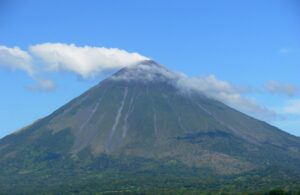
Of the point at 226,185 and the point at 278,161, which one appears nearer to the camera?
the point at 226,185

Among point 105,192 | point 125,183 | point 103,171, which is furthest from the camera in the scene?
point 103,171

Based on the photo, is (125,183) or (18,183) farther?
(18,183)

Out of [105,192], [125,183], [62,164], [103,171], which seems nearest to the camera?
[105,192]

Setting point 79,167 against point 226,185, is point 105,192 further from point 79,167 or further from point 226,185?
point 79,167

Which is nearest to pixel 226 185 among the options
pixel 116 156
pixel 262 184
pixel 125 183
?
pixel 262 184

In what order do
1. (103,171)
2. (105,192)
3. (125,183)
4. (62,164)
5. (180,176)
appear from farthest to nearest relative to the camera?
(62,164) → (103,171) → (180,176) → (125,183) → (105,192)

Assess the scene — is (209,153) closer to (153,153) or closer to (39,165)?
(153,153)

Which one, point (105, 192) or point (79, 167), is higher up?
point (79, 167)

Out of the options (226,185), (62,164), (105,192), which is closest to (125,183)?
(105,192)

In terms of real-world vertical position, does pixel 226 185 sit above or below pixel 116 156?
below
